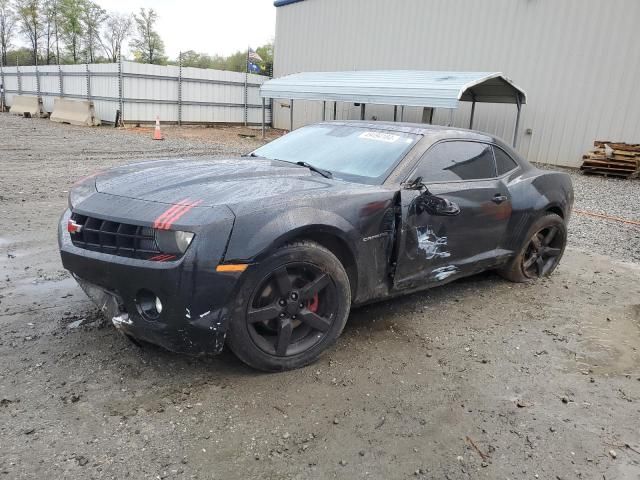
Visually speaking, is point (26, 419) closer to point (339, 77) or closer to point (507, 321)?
point (507, 321)

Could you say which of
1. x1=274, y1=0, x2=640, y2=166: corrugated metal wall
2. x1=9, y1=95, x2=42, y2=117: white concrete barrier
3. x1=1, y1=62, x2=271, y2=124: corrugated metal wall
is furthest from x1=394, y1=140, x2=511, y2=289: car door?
x1=9, y1=95, x2=42, y2=117: white concrete barrier

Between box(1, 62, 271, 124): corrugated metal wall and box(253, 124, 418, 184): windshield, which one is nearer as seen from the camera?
box(253, 124, 418, 184): windshield

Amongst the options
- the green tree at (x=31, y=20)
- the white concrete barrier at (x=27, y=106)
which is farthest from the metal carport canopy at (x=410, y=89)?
the green tree at (x=31, y=20)

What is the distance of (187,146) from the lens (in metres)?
16.2

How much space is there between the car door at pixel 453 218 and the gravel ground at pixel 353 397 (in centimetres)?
46

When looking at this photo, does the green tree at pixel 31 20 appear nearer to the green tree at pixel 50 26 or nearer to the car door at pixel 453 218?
the green tree at pixel 50 26

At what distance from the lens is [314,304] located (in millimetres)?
3146

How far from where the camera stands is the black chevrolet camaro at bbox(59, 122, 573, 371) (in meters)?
2.64

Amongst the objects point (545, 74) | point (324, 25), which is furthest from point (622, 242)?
point (324, 25)

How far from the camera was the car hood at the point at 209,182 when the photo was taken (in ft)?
9.50

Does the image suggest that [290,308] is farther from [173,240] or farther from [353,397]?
[173,240]

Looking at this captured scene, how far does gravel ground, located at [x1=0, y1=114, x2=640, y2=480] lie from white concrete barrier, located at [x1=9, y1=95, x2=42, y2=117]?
82.2ft

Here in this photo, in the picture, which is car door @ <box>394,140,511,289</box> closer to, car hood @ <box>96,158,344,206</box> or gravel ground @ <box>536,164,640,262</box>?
car hood @ <box>96,158,344,206</box>

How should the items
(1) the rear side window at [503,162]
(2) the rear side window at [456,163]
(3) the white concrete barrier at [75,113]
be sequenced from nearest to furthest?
(2) the rear side window at [456,163] < (1) the rear side window at [503,162] < (3) the white concrete barrier at [75,113]
